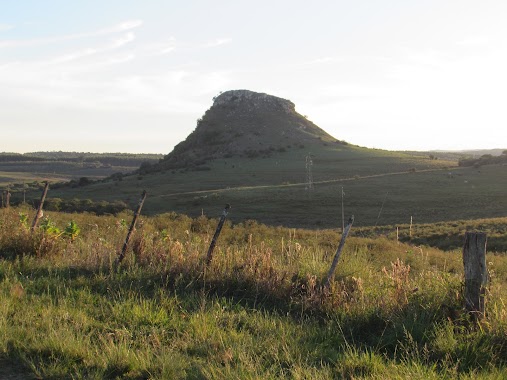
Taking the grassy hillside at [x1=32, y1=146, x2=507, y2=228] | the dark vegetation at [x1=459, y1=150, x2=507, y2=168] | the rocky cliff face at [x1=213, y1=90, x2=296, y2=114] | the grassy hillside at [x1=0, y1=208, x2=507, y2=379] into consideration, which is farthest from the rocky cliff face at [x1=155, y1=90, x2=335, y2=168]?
the grassy hillside at [x1=0, y1=208, x2=507, y2=379]

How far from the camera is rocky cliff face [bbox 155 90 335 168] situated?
Result: 4252 inches

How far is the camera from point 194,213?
4475cm

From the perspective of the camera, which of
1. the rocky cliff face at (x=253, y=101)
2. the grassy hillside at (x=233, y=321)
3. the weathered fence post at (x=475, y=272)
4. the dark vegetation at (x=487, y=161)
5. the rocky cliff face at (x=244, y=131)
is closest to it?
the grassy hillside at (x=233, y=321)

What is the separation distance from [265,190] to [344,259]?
4804cm

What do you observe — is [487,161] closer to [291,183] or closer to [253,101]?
[291,183]

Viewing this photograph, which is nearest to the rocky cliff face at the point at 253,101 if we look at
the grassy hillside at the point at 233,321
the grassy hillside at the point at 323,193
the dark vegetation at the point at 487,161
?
the grassy hillside at the point at 323,193

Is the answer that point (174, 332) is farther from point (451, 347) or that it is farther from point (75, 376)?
point (451, 347)

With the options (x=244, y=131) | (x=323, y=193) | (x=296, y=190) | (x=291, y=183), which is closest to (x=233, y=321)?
(x=323, y=193)

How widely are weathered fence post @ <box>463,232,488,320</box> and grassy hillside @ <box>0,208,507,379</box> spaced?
5.8 inches

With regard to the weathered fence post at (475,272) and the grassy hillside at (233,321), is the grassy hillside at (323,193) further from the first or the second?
the weathered fence post at (475,272)

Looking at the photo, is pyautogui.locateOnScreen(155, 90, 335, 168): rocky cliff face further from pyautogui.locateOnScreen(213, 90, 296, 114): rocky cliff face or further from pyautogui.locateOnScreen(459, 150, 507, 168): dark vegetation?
pyautogui.locateOnScreen(459, 150, 507, 168): dark vegetation

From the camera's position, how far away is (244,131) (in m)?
122

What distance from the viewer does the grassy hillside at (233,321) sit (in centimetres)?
428

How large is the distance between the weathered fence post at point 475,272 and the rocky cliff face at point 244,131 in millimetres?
89436
